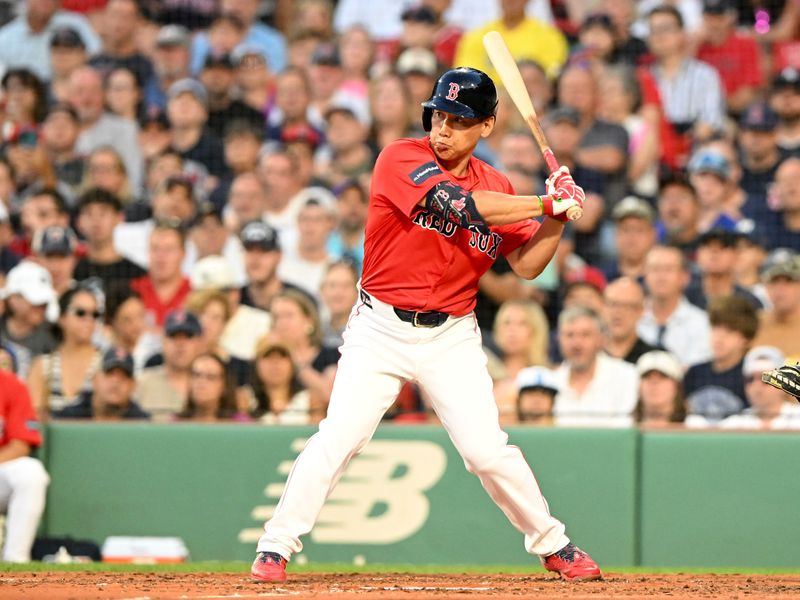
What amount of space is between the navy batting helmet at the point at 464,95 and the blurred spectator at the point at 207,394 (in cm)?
321

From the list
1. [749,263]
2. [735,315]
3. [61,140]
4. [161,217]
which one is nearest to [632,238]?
[749,263]

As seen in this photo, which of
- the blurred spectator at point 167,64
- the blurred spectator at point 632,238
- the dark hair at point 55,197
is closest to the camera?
the blurred spectator at point 632,238

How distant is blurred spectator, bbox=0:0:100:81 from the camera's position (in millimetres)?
10602

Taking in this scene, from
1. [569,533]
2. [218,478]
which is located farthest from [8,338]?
[569,533]

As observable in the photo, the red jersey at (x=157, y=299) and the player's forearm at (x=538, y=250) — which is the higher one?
the player's forearm at (x=538, y=250)

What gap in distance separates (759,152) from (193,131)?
3.97 meters

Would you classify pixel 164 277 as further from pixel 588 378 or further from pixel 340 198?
pixel 588 378

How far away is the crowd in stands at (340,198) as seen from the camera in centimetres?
793

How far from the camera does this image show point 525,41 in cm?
1027

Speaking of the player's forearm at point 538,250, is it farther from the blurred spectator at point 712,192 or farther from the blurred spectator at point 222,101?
the blurred spectator at point 222,101

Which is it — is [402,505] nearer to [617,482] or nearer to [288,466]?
[288,466]

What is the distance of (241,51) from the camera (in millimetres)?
10570

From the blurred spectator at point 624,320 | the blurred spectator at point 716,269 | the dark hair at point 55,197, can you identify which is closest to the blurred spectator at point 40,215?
the dark hair at point 55,197

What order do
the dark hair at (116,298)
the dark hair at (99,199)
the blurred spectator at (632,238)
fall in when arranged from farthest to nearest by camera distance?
the dark hair at (99,199), the blurred spectator at (632,238), the dark hair at (116,298)
